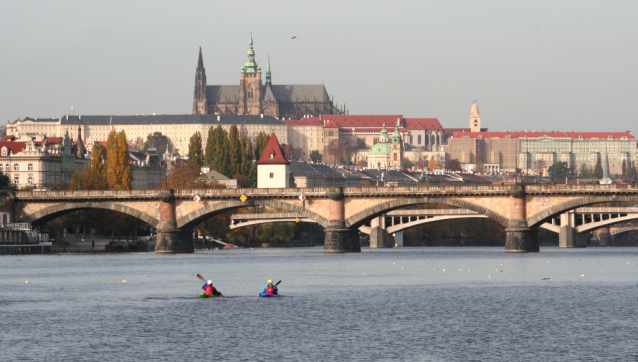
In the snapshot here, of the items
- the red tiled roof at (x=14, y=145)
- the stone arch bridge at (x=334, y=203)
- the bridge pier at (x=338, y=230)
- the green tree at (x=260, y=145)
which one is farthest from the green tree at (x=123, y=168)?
the green tree at (x=260, y=145)

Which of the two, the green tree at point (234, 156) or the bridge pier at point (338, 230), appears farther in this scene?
the green tree at point (234, 156)

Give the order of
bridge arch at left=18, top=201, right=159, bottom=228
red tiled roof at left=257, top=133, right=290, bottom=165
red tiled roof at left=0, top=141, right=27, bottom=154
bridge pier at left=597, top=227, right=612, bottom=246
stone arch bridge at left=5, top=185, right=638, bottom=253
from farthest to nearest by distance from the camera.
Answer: bridge pier at left=597, top=227, right=612, bottom=246
red tiled roof at left=0, top=141, right=27, bottom=154
red tiled roof at left=257, top=133, right=290, bottom=165
bridge arch at left=18, top=201, right=159, bottom=228
stone arch bridge at left=5, top=185, right=638, bottom=253

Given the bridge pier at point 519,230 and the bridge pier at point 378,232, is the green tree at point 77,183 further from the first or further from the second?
the bridge pier at point 519,230

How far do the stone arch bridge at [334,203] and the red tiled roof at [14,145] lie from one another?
165 ft

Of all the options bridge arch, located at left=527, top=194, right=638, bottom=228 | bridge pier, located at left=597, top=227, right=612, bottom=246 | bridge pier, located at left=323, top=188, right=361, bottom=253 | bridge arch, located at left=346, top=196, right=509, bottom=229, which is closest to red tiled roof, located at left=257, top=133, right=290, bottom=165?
bridge pier, located at left=323, top=188, right=361, bottom=253

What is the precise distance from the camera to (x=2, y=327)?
4891 cm

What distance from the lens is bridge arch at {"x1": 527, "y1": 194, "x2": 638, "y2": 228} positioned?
94000 millimetres

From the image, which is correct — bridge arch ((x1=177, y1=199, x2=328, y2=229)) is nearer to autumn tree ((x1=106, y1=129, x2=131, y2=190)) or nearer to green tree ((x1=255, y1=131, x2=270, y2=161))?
autumn tree ((x1=106, y1=129, x2=131, y2=190))

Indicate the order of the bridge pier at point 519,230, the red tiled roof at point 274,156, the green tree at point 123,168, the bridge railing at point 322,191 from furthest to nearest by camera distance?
1. the green tree at point 123,168
2. the red tiled roof at point 274,156
3. the bridge pier at point 519,230
4. the bridge railing at point 322,191

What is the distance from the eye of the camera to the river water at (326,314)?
42969 millimetres

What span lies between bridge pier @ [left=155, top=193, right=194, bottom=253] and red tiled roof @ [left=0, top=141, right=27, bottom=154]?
2250 inches

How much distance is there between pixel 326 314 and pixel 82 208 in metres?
60.1

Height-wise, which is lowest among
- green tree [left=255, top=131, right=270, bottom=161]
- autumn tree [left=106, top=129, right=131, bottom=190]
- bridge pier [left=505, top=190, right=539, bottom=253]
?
bridge pier [left=505, top=190, right=539, bottom=253]

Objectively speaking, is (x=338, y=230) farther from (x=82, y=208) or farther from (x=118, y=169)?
(x=118, y=169)
